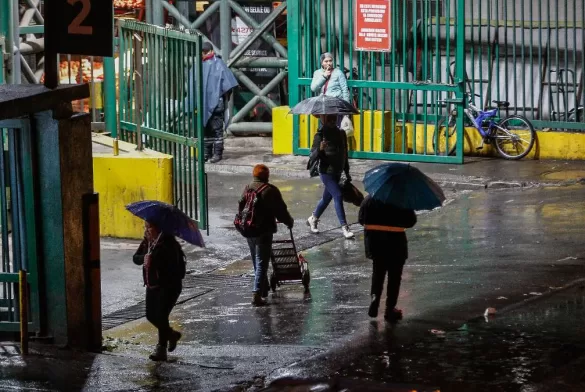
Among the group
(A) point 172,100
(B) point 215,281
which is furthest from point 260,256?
(A) point 172,100

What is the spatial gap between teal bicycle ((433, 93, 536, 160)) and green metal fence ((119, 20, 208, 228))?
17.1ft

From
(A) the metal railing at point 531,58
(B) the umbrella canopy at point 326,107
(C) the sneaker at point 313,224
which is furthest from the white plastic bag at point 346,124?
(B) the umbrella canopy at point 326,107

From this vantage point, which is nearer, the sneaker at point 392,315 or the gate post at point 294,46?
the sneaker at point 392,315

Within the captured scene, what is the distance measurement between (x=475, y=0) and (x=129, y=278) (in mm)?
9362

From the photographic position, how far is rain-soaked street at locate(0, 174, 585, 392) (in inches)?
361

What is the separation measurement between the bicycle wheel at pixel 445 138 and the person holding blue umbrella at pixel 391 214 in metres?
8.44

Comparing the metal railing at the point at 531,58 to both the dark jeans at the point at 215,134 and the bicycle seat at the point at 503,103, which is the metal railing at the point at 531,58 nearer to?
the bicycle seat at the point at 503,103

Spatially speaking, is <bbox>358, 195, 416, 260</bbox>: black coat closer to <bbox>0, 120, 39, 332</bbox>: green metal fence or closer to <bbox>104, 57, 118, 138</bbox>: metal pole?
<bbox>0, 120, 39, 332</bbox>: green metal fence

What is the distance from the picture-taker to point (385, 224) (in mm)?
10719

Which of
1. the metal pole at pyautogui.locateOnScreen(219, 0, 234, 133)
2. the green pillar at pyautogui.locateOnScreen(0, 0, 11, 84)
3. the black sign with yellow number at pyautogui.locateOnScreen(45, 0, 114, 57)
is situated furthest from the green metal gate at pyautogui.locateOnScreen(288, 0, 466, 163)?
the black sign with yellow number at pyautogui.locateOnScreen(45, 0, 114, 57)

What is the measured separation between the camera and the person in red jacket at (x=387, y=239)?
10.7 m

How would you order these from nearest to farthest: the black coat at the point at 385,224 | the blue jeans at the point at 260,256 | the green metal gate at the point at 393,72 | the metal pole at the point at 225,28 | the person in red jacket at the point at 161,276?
the person in red jacket at the point at 161,276 < the black coat at the point at 385,224 < the blue jeans at the point at 260,256 < the green metal gate at the point at 393,72 < the metal pole at the point at 225,28

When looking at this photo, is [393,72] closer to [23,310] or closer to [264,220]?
[264,220]

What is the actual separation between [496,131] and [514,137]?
1.01 ft
